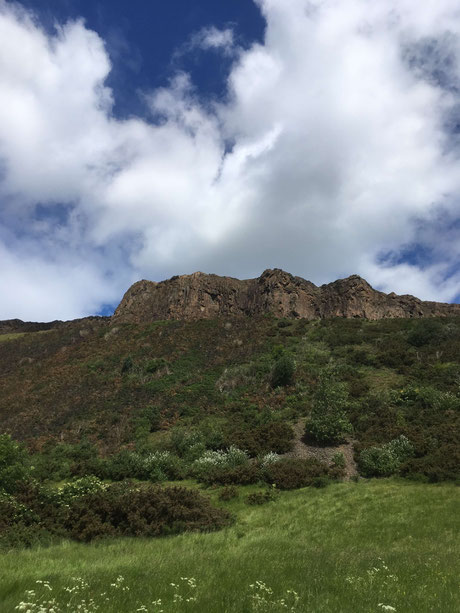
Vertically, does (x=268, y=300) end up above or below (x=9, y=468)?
above

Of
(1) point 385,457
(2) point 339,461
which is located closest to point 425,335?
(1) point 385,457

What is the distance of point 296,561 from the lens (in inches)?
310

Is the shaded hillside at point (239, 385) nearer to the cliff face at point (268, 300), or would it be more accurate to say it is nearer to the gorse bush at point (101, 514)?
the gorse bush at point (101, 514)

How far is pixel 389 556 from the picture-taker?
828 cm

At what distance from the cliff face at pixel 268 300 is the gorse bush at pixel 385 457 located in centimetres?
5077

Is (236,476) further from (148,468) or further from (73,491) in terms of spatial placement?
(73,491)

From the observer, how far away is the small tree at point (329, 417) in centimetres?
2042

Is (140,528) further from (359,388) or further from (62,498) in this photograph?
(359,388)

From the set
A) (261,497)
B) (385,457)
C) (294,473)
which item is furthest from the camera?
(385,457)

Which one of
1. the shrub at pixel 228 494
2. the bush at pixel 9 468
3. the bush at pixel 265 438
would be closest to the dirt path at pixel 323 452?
the bush at pixel 265 438

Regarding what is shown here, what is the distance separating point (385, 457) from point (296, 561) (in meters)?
10.8

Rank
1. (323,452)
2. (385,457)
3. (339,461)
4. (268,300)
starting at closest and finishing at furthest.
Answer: (385,457) < (339,461) < (323,452) < (268,300)

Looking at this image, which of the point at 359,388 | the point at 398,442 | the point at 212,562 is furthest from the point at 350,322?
the point at 212,562

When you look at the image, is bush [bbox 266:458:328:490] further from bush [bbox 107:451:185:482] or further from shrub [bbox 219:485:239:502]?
bush [bbox 107:451:185:482]
